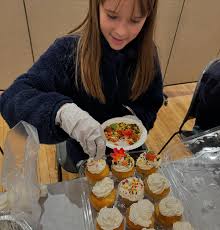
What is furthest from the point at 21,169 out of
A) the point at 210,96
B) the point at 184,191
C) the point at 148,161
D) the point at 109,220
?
the point at 210,96

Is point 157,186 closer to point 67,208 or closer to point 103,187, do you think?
point 103,187

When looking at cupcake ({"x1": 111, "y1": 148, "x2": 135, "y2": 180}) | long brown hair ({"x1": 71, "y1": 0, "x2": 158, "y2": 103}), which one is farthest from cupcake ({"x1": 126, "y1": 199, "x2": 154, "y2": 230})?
long brown hair ({"x1": 71, "y1": 0, "x2": 158, "y2": 103})

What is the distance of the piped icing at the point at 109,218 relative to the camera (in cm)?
83

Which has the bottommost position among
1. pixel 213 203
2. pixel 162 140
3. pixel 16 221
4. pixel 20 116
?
pixel 162 140

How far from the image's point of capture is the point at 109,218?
2.76 feet

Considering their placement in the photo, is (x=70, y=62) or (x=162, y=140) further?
(x=162, y=140)

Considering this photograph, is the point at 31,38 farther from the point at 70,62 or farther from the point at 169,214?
the point at 169,214

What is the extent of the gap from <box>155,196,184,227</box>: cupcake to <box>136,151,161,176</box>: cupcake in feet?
0.39

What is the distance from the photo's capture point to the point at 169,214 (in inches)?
34.2

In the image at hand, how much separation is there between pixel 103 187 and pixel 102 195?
0.10 ft

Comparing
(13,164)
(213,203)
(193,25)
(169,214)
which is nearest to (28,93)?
(13,164)

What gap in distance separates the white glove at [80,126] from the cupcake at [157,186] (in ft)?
0.75

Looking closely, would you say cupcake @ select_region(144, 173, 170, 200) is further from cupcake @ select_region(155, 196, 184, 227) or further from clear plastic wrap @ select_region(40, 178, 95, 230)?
clear plastic wrap @ select_region(40, 178, 95, 230)

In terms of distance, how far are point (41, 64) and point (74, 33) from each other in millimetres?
219
